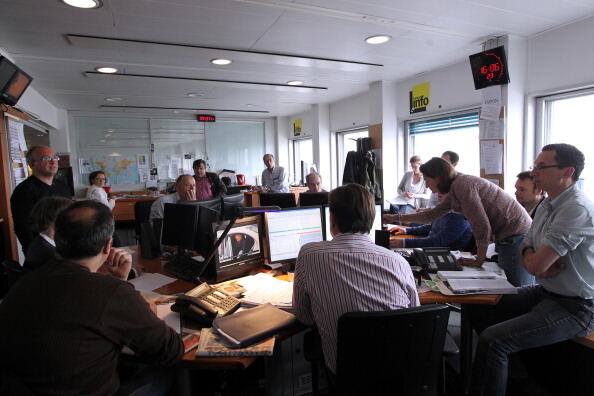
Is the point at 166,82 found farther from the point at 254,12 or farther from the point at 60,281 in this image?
the point at 60,281

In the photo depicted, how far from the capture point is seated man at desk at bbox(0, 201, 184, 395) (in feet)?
3.55

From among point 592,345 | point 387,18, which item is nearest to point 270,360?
point 592,345

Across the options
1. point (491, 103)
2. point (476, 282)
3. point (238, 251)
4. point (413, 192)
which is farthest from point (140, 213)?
point (491, 103)

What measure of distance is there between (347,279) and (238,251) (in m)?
1.00

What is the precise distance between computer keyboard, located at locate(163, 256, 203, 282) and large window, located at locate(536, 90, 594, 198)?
3515 mm

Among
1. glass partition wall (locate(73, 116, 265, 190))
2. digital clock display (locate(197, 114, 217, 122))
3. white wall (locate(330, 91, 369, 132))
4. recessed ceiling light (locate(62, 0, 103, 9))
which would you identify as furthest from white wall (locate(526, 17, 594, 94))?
digital clock display (locate(197, 114, 217, 122))

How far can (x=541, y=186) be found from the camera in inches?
76.4

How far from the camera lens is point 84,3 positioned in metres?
2.67

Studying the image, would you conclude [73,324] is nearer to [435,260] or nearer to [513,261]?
[435,260]

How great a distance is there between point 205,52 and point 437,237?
299 cm

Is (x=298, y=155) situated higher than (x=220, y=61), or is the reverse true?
(x=220, y=61)

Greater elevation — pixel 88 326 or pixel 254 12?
pixel 254 12

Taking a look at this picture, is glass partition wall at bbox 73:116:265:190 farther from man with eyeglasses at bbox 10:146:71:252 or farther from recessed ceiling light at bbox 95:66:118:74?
man with eyeglasses at bbox 10:146:71:252

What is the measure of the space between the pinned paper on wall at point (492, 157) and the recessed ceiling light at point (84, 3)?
3874mm
